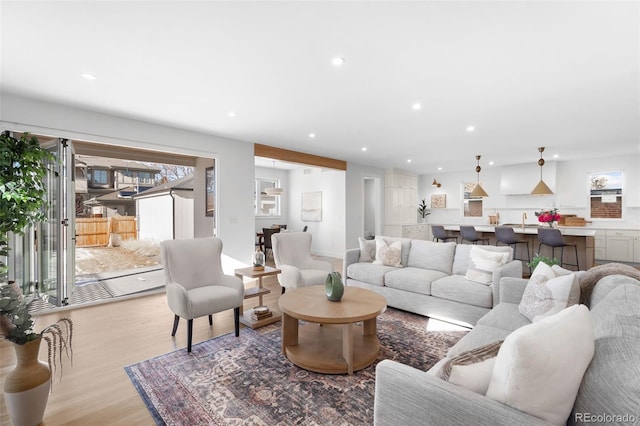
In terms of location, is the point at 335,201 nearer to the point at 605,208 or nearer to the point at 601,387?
the point at 605,208

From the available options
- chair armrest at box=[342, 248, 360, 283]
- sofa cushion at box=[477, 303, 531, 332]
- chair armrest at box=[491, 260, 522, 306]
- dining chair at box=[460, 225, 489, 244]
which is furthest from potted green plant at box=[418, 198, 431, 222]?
sofa cushion at box=[477, 303, 531, 332]

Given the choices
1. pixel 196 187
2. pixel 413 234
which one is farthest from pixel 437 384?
pixel 413 234

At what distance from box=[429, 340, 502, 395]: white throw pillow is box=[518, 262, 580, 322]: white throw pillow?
118 centimetres

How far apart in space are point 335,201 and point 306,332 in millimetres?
5529

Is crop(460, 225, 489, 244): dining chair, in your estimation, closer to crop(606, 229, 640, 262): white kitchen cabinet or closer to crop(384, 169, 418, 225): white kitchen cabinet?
crop(384, 169, 418, 225): white kitchen cabinet

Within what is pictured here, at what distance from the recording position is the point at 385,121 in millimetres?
4207

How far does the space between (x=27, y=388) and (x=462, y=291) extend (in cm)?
343

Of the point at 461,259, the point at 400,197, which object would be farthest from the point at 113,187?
the point at 461,259

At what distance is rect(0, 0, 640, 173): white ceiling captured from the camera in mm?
1889

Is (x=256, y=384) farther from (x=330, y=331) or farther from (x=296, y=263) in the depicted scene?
(x=296, y=263)

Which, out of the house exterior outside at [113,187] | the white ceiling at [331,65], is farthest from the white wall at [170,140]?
the house exterior outside at [113,187]

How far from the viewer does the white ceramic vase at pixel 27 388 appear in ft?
5.38

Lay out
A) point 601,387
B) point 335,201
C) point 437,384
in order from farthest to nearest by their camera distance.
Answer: point 335,201
point 437,384
point 601,387

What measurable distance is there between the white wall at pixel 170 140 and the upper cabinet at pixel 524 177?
6.75 meters
